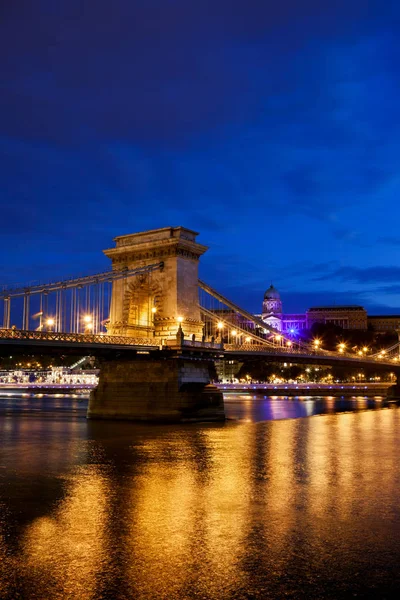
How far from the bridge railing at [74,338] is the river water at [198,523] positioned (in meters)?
7.76

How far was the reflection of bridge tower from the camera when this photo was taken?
46.2m

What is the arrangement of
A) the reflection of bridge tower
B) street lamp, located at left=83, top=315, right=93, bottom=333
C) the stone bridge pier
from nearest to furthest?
the stone bridge pier
street lamp, located at left=83, top=315, right=93, bottom=333
the reflection of bridge tower

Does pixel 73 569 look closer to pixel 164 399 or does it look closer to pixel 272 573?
pixel 272 573

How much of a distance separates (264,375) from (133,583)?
135 metres

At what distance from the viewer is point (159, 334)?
Answer: 1829 inches

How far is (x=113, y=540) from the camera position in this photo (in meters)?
12.4

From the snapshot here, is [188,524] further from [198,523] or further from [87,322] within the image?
[87,322]

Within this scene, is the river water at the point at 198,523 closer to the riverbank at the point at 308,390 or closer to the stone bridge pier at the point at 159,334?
the stone bridge pier at the point at 159,334

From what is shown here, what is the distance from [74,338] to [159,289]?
386 inches

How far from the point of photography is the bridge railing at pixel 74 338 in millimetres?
34875

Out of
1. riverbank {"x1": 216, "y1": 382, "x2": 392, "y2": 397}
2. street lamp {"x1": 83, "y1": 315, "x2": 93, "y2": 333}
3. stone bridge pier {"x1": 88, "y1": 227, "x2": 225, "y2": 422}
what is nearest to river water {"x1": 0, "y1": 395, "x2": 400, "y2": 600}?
stone bridge pier {"x1": 88, "y1": 227, "x2": 225, "y2": 422}

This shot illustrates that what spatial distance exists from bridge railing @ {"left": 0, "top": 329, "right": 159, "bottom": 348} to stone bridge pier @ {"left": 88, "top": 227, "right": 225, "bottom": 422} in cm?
67

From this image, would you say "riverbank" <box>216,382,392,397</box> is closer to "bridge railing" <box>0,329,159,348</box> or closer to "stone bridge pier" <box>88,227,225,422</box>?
"stone bridge pier" <box>88,227,225,422</box>

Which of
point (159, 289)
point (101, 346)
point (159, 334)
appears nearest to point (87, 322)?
point (159, 334)
